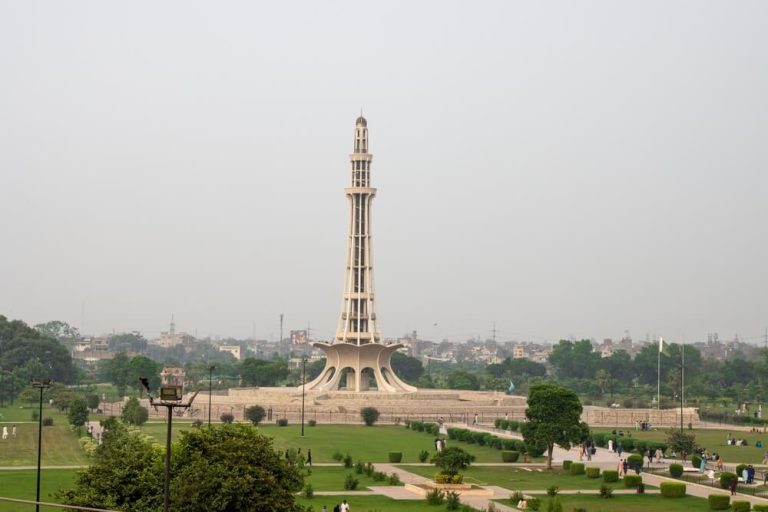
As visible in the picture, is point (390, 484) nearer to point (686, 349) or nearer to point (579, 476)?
point (579, 476)

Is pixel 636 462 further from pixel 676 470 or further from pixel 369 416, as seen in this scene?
pixel 369 416

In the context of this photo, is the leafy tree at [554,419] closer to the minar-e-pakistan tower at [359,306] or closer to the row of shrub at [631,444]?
the row of shrub at [631,444]

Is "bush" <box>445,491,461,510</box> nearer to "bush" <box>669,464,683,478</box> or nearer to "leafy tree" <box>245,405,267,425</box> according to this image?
"bush" <box>669,464,683,478</box>

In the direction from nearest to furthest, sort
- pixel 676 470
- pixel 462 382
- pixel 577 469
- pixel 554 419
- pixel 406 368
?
pixel 676 470, pixel 577 469, pixel 554 419, pixel 462 382, pixel 406 368

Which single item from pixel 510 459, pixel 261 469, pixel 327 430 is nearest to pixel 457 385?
pixel 327 430

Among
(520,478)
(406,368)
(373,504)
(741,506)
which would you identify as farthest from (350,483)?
(406,368)

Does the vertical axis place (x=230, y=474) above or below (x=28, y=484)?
above
